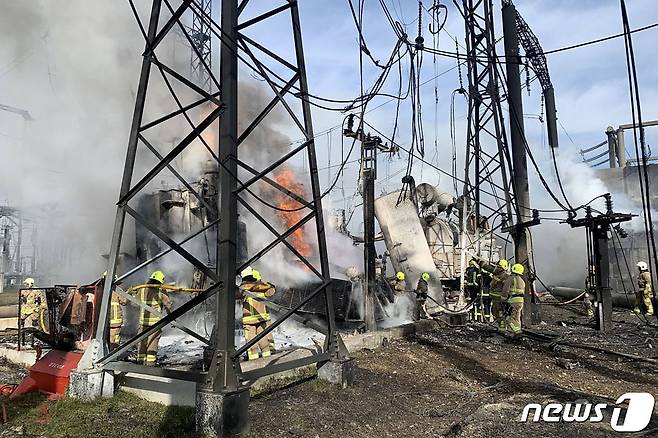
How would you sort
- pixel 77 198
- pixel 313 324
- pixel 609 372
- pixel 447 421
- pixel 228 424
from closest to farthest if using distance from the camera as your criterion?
pixel 228 424, pixel 447 421, pixel 313 324, pixel 609 372, pixel 77 198

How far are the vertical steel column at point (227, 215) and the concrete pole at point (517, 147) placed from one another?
32.1 feet

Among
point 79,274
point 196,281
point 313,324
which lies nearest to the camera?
point 313,324

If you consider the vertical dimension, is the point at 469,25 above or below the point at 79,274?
above

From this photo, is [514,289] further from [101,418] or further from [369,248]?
[101,418]

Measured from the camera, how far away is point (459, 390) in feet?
24.1

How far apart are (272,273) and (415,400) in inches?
291

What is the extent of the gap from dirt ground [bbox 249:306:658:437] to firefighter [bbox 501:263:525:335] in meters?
0.84

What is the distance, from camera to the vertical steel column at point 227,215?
536 centimetres

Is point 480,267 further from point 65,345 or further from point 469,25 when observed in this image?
point 65,345

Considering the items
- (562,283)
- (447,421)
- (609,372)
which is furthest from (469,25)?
(562,283)

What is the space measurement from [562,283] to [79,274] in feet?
86.8

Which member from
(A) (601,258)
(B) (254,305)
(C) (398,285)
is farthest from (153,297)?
(A) (601,258)

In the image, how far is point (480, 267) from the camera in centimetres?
1620

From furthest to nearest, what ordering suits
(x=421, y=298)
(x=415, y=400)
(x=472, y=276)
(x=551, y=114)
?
(x=551, y=114) → (x=472, y=276) → (x=421, y=298) → (x=415, y=400)
